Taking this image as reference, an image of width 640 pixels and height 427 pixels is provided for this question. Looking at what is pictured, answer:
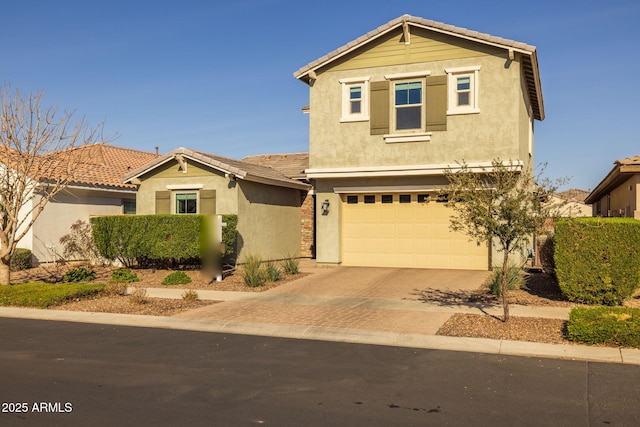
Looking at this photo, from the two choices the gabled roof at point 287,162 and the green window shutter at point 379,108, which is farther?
the gabled roof at point 287,162

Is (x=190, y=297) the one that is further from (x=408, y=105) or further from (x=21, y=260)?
(x=21, y=260)

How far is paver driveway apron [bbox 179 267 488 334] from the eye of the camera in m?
11.2

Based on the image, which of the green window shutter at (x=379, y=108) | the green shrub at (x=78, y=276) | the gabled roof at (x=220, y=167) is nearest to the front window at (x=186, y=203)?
the gabled roof at (x=220, y=167)

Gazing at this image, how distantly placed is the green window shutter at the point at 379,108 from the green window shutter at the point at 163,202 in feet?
25.9

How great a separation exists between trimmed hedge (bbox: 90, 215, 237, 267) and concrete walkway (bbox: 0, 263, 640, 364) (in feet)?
11.4

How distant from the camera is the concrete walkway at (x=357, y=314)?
Answer: 9219 millimetres

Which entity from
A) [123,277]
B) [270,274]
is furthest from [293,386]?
[123,277]

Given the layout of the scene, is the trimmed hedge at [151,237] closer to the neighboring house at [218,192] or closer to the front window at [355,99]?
the neighboring house at [218,192]

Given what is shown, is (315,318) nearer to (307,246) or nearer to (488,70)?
(488,70)

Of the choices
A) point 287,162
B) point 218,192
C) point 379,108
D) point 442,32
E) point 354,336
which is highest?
point 442,32

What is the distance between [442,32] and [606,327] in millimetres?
12013

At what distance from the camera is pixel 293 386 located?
7070 mm

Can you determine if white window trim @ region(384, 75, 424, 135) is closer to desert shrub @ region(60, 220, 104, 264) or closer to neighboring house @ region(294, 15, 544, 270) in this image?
neighboring house @ region(294, 15, 544, 270)

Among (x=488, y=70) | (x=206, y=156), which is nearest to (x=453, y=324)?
(x=488, y=70)
